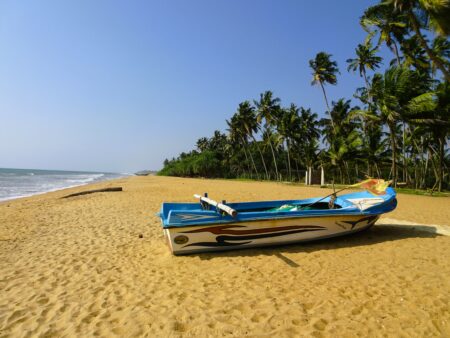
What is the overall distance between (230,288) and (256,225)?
1.66 m

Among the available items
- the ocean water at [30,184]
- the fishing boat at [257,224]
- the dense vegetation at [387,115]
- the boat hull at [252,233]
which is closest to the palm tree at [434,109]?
the dense vegetation at [387,115]

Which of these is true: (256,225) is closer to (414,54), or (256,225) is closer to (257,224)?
(257,224)

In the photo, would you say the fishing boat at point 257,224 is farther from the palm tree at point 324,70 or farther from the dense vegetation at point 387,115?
the palm tree at point 324,70

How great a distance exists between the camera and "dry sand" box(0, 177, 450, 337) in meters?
3.09

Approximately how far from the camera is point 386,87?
2000 cm

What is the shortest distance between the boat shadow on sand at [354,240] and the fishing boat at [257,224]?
138mm

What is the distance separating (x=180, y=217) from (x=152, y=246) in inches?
60.1

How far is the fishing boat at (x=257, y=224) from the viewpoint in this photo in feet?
17.1

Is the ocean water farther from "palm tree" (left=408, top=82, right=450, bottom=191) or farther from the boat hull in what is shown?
"palm tree" (left=408, top=82, right=450, bottom=191)

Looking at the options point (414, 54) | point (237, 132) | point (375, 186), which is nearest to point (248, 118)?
point (237, 132)

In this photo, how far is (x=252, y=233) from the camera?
18.1 feet

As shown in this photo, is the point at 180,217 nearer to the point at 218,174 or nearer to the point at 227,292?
the point at 227,292

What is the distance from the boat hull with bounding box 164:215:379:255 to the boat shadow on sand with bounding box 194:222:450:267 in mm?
125

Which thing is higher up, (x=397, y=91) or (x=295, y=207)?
(x=397, y=91)
